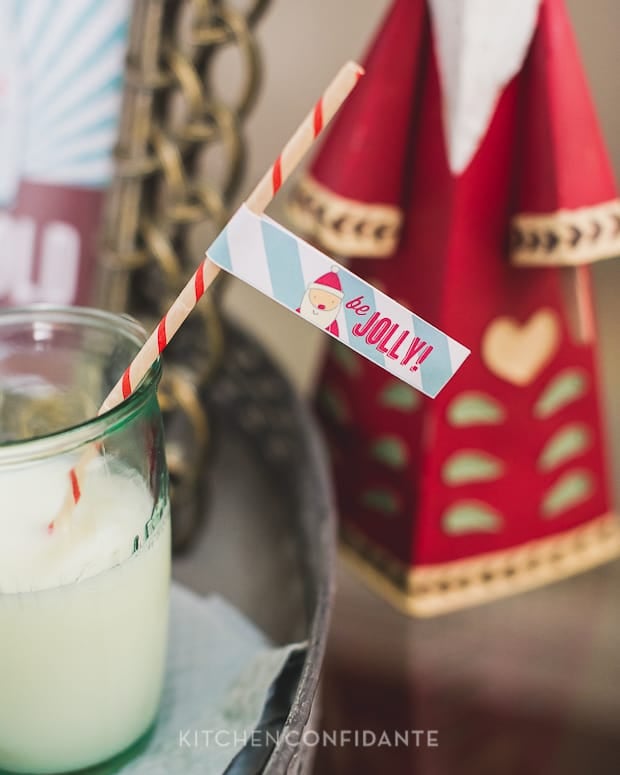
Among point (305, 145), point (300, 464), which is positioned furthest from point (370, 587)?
point (305, 145)

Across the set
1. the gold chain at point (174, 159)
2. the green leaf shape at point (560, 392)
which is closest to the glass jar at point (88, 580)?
the gold chain at point (174, 159)

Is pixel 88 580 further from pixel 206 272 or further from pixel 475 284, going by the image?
pixel 475 284

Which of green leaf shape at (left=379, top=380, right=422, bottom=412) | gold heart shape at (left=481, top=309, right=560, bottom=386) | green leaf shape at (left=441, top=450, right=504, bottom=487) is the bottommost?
green leaf shape at (left=441, top=450, right=504, bottom=487)

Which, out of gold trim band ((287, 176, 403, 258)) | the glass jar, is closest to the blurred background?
gold trim band ((287, 176, 403, 258))

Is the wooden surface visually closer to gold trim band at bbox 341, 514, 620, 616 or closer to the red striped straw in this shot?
gold trim band at bbox 341, 514, 620, 616

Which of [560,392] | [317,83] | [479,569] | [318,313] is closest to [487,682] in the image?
[479,569]
